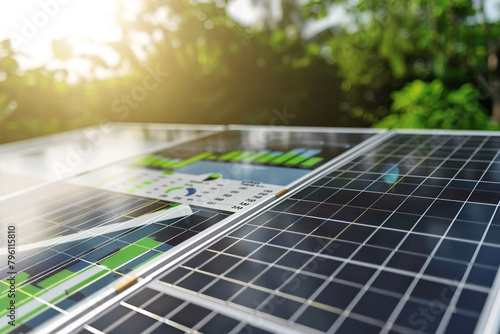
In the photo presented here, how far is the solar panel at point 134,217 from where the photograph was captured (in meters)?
0.90

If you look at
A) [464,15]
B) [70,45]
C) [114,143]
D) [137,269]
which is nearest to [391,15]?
[464,15]

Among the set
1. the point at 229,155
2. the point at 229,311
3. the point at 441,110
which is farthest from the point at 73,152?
the point at 441,110

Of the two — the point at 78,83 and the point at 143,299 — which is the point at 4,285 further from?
the point at 78,83

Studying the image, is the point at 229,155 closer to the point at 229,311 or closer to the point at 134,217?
the point at 134,217

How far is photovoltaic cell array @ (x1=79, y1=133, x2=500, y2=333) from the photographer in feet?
2.52

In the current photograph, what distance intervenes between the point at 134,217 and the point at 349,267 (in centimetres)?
70

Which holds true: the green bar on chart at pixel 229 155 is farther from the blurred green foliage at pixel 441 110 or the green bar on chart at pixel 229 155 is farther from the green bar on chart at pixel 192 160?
the blurred green foliage at pixel 441 110

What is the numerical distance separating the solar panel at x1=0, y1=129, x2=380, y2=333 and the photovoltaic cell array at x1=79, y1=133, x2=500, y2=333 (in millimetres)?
38

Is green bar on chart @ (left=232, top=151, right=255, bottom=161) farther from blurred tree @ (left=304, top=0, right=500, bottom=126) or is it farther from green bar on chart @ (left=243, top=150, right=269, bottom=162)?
blurred tree @ (left=304, top=0, right=500, bottom=126)

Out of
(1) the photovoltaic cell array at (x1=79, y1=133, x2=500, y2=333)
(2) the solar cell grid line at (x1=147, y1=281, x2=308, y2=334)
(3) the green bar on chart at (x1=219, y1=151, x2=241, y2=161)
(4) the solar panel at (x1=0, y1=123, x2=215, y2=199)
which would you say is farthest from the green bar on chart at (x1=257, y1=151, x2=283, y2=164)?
(2) the solar cell grid line at (x1=147, y1=281, x2=308, y2=334)

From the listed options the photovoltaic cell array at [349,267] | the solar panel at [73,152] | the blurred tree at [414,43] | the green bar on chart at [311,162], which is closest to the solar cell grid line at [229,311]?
the photovoltaic cell array at [349,267]

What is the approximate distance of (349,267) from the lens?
3.01ft

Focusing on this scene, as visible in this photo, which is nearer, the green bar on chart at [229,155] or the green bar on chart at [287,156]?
the green bar on chart at [287,156]

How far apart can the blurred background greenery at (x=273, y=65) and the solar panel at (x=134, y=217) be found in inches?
116
